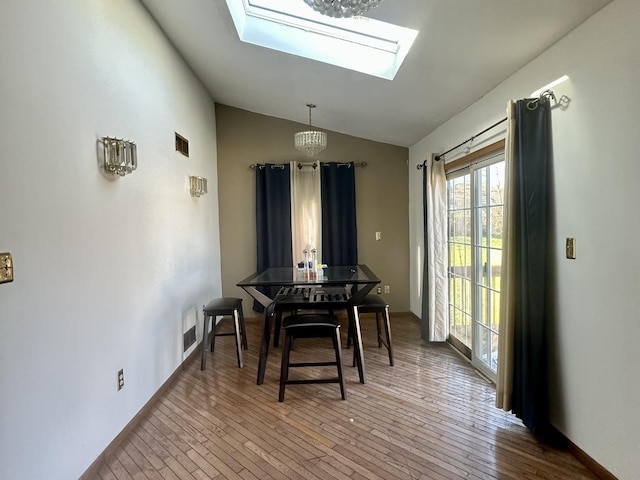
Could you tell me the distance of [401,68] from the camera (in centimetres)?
264

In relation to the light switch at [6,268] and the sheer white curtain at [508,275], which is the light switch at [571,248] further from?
the light switch at [6,268]

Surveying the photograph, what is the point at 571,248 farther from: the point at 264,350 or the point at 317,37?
the point at 317,37

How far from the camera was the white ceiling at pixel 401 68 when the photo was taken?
1.89 meters

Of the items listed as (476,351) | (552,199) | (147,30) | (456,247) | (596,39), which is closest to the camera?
(596,39)

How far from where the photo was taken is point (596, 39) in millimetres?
1692

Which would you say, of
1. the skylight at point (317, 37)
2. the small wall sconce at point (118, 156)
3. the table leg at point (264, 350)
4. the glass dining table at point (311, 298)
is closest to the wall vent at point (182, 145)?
the skylight at point (317, 37)

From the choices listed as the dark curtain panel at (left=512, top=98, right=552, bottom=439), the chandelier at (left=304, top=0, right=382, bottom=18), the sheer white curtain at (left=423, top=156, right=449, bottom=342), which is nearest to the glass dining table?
the sheer white curtain at (left=423, top=156, right=449, bottom=342)

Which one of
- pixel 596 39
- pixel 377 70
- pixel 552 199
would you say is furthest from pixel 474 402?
pixel 377 70

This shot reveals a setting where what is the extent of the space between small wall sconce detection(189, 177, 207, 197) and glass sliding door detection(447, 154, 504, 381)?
263 cm

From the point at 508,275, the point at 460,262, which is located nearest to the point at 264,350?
the point at 508,275

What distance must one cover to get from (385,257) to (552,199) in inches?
114

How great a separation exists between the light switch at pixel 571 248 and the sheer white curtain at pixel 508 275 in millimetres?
274

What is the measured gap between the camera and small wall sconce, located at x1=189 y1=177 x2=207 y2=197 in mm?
3660

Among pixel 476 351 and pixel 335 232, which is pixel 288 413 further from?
pixel 335 232
